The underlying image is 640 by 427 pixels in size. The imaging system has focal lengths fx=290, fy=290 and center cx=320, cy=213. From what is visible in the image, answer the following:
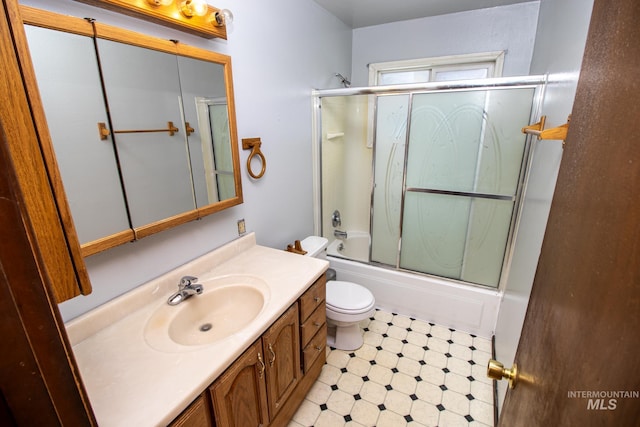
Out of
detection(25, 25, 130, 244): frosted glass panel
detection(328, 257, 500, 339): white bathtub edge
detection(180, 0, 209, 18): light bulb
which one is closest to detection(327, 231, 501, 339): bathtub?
detection(328, 257, 500, 339): white bathtub edge

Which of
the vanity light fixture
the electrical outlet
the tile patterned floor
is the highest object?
the vanity light fixture

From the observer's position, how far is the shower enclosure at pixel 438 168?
78.9 inches

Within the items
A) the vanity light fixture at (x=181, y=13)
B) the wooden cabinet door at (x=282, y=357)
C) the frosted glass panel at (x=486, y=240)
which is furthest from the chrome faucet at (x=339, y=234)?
the vanity light fixture at (x=181, y=13)

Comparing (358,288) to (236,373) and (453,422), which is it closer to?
(453,422)

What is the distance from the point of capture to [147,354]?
0.98 meters

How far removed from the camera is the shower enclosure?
2.00m

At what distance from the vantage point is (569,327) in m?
0.47

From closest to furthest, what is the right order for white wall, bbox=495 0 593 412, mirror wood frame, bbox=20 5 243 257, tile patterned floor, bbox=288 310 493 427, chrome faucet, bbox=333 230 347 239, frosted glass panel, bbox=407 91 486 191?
mirror wood frame, bbox=20 5 243 257 → white wall, bbox=495 0 593 412 → tile patterned floor, bbox=288 310 493 427 → frosted glass panel, bbox=407 91 486 191 → chrome faucet, bbox=333 230 347 239

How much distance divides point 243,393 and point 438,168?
6.48ft

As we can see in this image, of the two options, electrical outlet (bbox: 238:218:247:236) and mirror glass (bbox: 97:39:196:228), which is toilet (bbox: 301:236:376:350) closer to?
electrical outlet (bbox: 238:218:247:236)

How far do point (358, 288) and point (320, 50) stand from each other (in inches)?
75.3

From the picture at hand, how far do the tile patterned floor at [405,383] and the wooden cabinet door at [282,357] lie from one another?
34 cm

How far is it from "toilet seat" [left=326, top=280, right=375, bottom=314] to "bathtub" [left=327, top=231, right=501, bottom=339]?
0.39m

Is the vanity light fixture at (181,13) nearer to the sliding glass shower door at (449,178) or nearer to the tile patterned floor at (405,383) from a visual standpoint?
the sliding glass shower door at (449,178)
